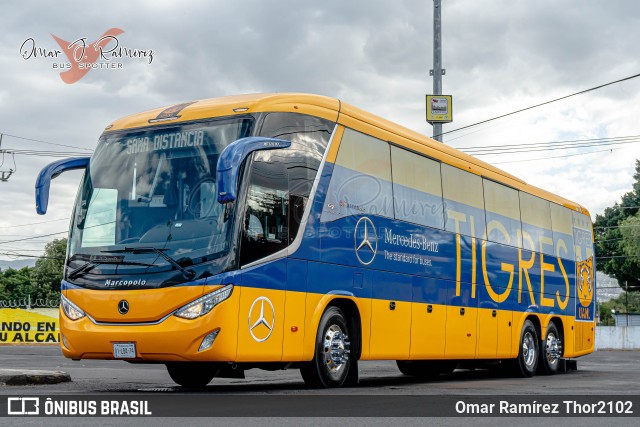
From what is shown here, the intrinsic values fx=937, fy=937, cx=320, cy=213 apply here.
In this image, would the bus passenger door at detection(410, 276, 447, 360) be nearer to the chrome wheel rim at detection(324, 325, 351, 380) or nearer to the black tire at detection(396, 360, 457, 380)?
the chrome wheel rim at detection(324, 325, 351, 380)

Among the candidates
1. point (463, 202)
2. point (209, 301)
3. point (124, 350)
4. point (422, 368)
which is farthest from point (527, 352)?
point (124, 350)

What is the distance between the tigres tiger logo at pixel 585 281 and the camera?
22562 mm

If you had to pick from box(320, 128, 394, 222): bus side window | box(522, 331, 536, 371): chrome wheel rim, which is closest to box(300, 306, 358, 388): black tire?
box(320, 128, 394, 222): bus side window

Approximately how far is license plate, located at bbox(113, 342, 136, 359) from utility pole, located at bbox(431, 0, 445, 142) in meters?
16.9

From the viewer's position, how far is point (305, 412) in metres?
9.03

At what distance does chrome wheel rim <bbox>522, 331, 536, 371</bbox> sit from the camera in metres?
19.4

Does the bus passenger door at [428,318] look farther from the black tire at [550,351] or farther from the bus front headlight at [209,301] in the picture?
the black tire at [550,351]

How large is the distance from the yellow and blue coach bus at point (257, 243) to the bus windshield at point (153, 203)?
2cm

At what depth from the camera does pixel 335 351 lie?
12.6 m

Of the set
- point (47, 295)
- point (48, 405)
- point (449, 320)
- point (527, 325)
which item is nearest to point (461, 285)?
point (449, 320)

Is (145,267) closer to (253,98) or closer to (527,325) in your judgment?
(253,98)

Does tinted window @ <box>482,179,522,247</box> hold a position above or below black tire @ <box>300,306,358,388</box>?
above

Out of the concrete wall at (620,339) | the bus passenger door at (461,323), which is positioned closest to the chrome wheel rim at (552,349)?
the bus passenger door at (461,323)

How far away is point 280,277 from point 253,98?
2.34m
